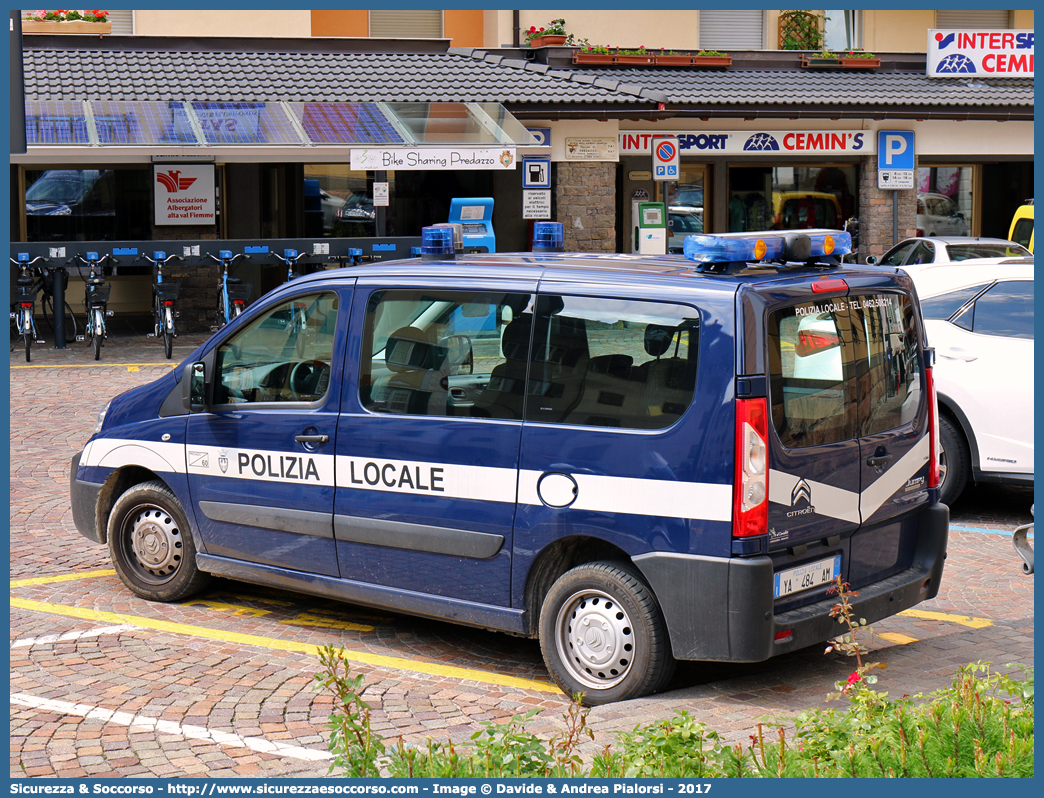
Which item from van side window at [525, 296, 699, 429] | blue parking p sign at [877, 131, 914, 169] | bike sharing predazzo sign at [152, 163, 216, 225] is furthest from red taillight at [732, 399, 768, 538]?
blue parking p sign at [877, 131, 914, 169]

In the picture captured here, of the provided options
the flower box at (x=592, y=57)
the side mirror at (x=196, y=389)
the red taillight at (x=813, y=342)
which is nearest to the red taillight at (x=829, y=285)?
the red taillight at (x=813, y=342)

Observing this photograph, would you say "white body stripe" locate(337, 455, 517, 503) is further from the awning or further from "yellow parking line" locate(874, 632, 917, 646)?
the awning

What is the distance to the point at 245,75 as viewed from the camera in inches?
840

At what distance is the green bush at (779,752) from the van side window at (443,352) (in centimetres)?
167

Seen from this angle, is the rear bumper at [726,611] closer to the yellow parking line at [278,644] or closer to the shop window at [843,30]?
the yellow parking line at [278,644]

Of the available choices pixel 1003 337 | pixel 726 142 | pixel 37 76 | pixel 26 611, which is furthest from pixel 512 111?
pixel 26 611

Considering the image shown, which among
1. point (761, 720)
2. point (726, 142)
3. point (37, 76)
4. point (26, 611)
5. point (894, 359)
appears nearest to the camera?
point (761, 720)

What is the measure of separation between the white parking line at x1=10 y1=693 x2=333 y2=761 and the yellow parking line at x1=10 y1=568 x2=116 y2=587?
6.07 feet

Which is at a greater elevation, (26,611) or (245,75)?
(245,75)

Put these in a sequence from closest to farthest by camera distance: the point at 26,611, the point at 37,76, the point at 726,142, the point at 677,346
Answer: the point at 677,346, the point at 26,611, the point at 37,76, the point at 726,142

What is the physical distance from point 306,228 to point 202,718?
63.3 ft

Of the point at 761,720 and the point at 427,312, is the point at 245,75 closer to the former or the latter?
the point at 427,312

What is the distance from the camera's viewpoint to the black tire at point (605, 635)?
4.96m

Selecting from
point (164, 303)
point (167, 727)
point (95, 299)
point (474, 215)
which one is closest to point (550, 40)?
point (474, 215)
